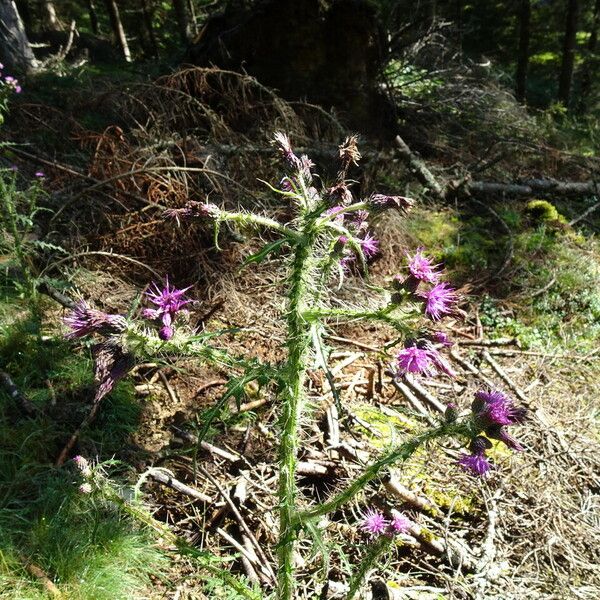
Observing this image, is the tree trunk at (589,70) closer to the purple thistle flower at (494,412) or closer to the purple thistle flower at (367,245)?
the purple thistle flower at (367,245)

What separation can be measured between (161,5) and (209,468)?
16.8m

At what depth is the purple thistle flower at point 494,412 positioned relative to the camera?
142 cm

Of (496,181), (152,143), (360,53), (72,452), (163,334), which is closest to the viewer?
(163,334)

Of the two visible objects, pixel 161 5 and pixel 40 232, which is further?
pixel 161 5

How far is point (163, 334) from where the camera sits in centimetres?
152

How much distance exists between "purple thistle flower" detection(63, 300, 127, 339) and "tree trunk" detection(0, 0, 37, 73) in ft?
22.9

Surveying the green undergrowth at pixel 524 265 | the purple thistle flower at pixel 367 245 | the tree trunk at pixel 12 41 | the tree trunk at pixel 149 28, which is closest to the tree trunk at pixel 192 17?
the tree trunk at pixel 149 28

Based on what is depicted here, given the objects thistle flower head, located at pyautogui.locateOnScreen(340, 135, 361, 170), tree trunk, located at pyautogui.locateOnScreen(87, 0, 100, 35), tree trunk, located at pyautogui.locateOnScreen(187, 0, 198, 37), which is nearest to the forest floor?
thistle flower head, located at pyautogui.locateOnScreen(340, 135, 361, 170)

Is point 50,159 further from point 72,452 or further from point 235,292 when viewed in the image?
point 72,452

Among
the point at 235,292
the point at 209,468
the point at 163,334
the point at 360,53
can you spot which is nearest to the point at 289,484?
the point at 163,334

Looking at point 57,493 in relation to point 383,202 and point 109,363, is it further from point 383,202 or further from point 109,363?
point 383,202

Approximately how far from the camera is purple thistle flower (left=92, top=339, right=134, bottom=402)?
1463 mm

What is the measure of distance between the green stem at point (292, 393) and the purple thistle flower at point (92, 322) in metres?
0.51

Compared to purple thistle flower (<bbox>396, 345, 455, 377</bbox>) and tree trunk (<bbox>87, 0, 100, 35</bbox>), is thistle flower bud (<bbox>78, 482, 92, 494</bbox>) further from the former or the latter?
tree trunk (<bbox>87, 0, 100, 35</bbox>)
